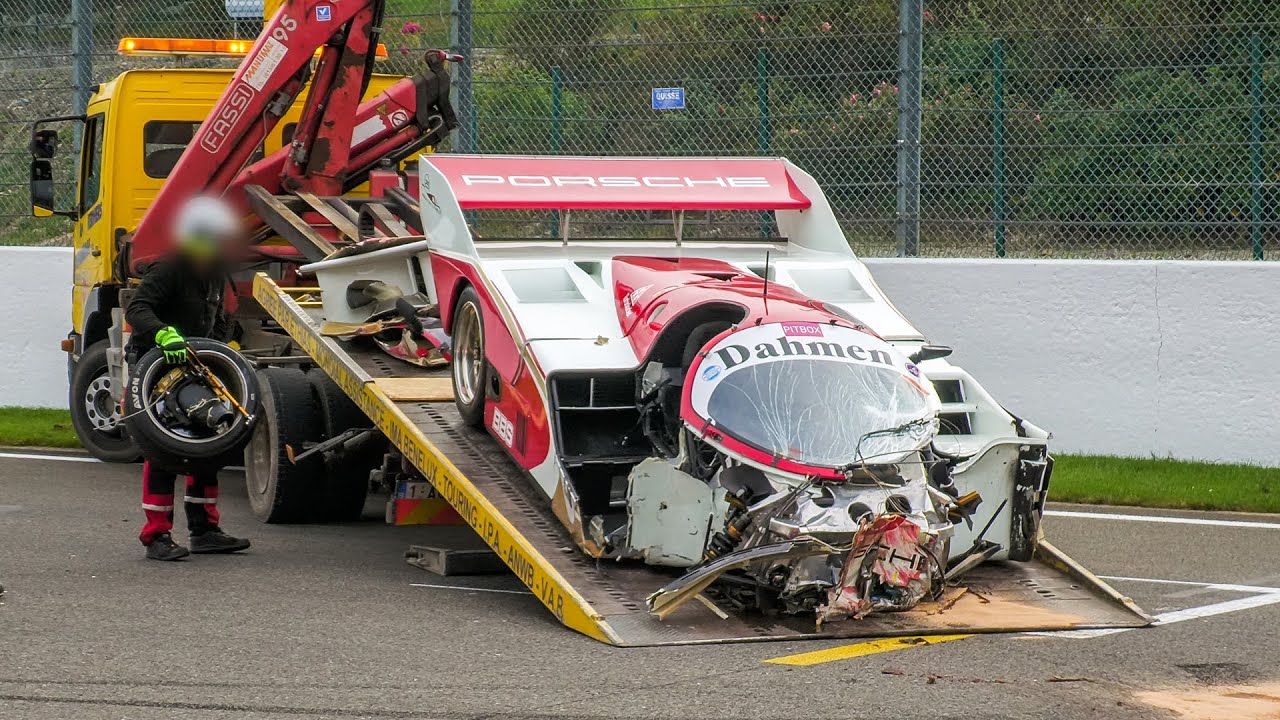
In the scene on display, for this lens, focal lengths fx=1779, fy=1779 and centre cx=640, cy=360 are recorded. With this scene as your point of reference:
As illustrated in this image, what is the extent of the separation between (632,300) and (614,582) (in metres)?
1.57

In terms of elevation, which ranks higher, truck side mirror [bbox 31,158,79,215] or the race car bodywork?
truck side mirror [bbox 31,158,79,215]

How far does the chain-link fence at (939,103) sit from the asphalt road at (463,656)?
3.70 m

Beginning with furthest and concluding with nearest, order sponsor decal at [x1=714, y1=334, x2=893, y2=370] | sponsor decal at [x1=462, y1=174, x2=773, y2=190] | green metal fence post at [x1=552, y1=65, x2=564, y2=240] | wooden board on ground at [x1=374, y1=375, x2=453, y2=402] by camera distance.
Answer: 1. green metal fence post at [x1=552, y1=65, x2=564, y2=240]
2. sponsor decal at [x1=462, y1=174, x2=773, y2=190]
3. wooden board on ground at [x1=374, y1=375, x2=453, y2=402]
4. sponsor decal at [x1=714, y1=334, x2=893, y2=370]

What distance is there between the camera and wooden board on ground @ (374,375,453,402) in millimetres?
9422

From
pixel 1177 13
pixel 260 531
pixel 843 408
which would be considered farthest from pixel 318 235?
pixel 1177 13

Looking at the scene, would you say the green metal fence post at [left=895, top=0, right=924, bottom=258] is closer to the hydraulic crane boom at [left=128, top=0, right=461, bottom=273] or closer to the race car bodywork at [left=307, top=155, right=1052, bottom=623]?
the race car bodywork at [left=307, top=155, right=1052, bottom=623]

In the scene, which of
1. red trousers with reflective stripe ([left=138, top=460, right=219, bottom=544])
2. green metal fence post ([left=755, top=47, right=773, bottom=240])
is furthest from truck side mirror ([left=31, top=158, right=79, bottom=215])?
green metal fence post ([left=755, top=47, right=773, bottom=240])

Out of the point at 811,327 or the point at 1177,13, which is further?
the point at 1177,13

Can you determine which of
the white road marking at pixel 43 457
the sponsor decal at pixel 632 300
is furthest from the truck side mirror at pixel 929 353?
the white road marking at pixel 43 457

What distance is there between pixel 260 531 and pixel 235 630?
2.85 metres

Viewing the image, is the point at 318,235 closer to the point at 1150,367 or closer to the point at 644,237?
the point at 644,237

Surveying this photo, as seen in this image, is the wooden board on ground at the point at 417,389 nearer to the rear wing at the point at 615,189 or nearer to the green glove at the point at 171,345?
the rear wing at the point at 615,189

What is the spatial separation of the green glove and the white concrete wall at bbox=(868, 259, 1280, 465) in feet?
19.4

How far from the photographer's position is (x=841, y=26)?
43.3ft
